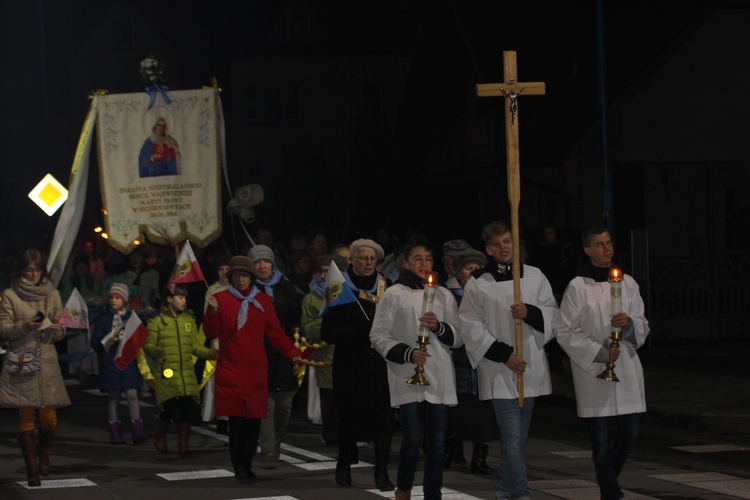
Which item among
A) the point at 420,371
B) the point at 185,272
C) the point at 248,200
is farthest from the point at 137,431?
the point at 248,200

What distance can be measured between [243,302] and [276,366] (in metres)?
0.92

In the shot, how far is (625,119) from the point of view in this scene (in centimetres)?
Result: 2598

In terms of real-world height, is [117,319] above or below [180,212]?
below

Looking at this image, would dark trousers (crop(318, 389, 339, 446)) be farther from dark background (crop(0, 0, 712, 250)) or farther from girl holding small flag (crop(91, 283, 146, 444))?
dark background (crop(0, 0, 712, 250))

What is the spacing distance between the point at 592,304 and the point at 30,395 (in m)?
4.51

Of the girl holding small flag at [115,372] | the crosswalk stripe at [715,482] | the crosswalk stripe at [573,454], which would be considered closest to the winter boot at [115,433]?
the girl holding small flag at [115,372]

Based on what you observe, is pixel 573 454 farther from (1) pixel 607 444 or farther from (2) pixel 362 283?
(1) pixel 607 444

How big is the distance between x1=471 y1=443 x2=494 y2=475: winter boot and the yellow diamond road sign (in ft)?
25.0

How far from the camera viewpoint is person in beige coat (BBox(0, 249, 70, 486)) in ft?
36.5

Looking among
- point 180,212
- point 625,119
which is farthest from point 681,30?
point 180,212

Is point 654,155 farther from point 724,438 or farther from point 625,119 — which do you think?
point 724,438

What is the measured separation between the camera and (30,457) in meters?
11.0

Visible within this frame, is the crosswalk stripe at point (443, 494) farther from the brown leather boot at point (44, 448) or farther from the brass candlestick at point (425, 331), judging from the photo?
the brown leather boot at point (44, 448)

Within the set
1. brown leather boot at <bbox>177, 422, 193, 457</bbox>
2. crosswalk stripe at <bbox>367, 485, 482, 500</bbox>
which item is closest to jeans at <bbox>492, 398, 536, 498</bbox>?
crosswalk stripe at <bbox>367, 485, 482, 500</bbox>
